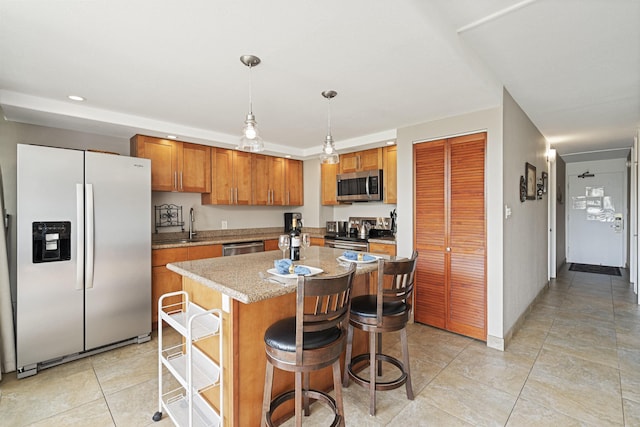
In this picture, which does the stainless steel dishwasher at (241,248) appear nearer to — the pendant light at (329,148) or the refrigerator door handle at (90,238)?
the refrigerator door handle at (90,238)

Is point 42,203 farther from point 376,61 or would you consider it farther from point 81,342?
point 376,61

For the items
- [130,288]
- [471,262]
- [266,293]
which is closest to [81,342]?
[130,288]

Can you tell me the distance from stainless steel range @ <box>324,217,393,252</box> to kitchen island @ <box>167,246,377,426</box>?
6.85 feet

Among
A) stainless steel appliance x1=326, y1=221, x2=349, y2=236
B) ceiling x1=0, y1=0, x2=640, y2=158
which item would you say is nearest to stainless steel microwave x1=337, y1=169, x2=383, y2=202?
stainless steel appliance x1=326, y1=221, x2=349, y2=236

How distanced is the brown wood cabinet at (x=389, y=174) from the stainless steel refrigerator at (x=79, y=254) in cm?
299

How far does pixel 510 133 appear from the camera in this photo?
9.84 feet

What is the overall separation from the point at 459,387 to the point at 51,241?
3.53 meters

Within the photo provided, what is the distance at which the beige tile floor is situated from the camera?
1.92 m

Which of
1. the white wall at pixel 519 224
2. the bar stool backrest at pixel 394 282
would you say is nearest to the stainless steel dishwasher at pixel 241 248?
the bar stool backrest at pixel 394 282

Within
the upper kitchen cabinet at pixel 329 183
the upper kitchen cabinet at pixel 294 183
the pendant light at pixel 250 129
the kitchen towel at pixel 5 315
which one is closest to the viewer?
the pendant light at pixel 250 129

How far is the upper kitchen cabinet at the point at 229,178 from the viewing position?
4199 millimetres

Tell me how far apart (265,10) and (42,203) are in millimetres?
2477

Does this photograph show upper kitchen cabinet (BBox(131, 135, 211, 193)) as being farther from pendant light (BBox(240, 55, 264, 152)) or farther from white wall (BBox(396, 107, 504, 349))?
white wall (BBox(396, 107, 504, 349))

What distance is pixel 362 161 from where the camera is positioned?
14.8 feet
